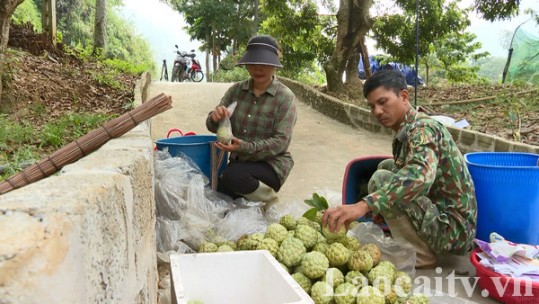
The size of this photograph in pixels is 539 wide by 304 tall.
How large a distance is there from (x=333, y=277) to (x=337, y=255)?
A: 6.1 inches

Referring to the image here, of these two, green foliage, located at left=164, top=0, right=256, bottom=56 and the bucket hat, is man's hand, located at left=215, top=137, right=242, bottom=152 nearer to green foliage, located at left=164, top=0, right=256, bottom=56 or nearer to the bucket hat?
the bucket hat

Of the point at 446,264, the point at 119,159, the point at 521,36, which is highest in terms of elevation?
the point at 521,36

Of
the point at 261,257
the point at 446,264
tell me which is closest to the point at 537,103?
the point at 446,264

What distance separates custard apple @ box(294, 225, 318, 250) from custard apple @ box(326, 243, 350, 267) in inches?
6.8

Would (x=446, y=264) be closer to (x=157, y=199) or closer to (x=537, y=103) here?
(x=157, y=199)

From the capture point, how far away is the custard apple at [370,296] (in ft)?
8.02

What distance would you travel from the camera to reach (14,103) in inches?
228

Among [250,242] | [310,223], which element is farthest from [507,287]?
[250,242]

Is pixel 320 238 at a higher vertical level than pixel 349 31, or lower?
lower

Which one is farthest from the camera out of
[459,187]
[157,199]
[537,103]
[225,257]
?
[537,103]

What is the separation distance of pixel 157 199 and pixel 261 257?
4.52 ft

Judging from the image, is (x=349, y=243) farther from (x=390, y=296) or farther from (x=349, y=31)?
(x=349, y=31)

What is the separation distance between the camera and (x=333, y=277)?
265cm

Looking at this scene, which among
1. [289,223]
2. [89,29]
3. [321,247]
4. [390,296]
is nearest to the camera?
[390,296]
